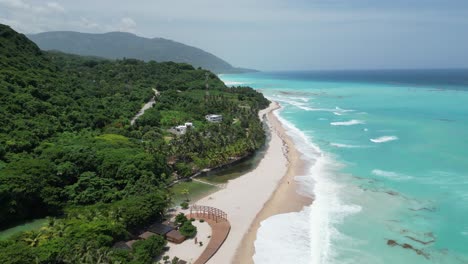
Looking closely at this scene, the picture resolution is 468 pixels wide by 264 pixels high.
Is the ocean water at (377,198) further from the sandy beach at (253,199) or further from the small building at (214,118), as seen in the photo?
the small building at (214,118)

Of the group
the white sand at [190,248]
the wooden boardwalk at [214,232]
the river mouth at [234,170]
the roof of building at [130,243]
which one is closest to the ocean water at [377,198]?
the wooden boardwalk at [214,232]

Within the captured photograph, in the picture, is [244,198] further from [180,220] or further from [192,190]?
[180,220]

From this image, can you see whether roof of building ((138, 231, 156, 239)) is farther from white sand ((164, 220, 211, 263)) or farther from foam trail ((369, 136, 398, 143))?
foam trail ((369, 136, 398, 143))

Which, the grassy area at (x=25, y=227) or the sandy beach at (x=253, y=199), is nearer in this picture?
the sandy beach at (x=253, y=199)

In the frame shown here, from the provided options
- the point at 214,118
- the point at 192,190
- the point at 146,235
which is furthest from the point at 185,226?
the point at 214,118

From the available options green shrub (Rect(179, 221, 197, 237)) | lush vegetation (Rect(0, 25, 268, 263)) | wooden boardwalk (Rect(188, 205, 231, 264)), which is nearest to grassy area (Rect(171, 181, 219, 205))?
lush vegetation (Rect(0, 25, 268, 263))
